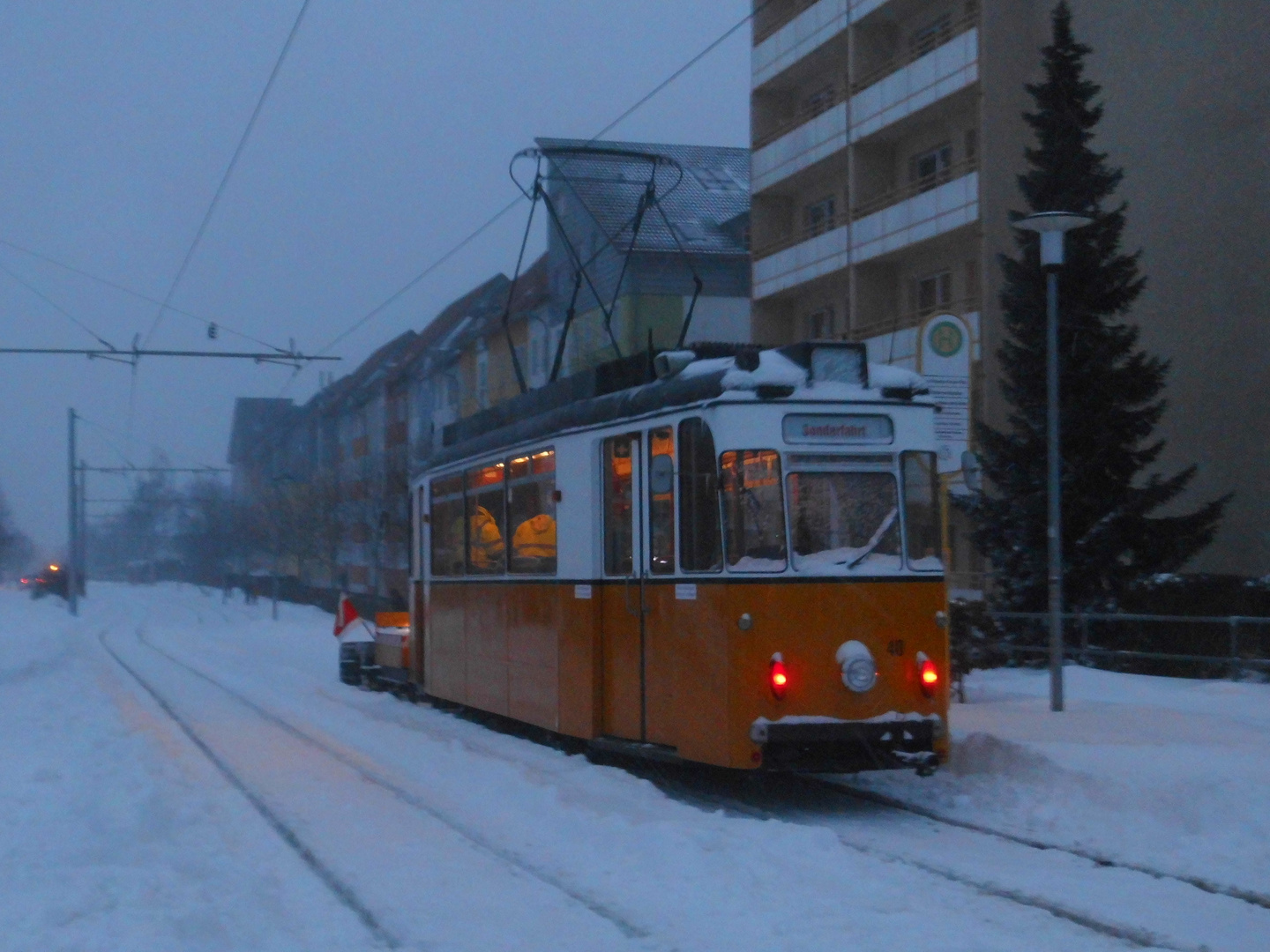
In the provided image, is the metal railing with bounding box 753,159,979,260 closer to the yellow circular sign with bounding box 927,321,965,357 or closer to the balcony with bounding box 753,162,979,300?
the balcony with bounding box 753,162,979,300

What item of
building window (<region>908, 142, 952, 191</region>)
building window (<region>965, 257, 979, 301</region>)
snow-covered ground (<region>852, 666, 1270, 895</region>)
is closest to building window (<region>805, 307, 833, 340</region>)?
building window (<region>908, 142, 952, 191</region>)

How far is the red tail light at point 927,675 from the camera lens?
1015 cm

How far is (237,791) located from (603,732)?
273 cm

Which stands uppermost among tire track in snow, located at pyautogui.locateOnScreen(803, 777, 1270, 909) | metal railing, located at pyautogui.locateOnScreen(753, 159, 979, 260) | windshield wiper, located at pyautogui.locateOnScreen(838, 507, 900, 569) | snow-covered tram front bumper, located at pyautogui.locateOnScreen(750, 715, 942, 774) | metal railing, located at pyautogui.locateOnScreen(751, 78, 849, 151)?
metal railing, located at pyautogui.locateOnScreen(751, 78, 849, 151)

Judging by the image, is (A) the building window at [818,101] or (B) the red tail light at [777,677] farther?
(A) the building window at [818,101]

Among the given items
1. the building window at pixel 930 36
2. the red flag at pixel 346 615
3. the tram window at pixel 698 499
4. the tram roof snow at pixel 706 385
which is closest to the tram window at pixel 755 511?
the tram window at pixel 698 499

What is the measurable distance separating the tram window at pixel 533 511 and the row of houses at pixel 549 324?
15557mm

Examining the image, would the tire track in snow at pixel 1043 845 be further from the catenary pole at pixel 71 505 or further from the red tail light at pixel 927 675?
the catenary pole at pixel 71 505

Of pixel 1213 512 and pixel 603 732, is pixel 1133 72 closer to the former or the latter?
pixel 1213 512

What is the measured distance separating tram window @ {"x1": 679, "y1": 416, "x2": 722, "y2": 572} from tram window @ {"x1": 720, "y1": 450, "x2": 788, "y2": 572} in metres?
0.12

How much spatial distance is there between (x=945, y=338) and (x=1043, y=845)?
6637mm

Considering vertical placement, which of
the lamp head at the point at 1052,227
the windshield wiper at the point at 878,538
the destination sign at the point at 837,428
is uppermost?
the lamp head at the point at 1052,227

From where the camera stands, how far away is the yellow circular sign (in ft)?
47.7

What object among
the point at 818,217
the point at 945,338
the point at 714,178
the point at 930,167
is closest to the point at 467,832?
the point at 945,338
